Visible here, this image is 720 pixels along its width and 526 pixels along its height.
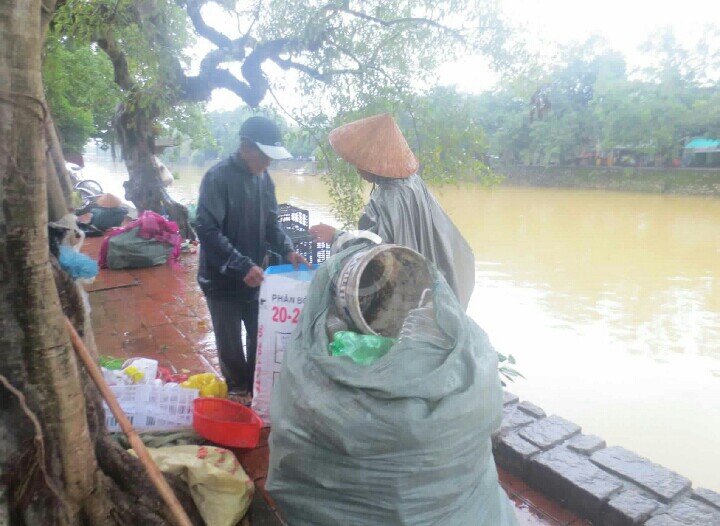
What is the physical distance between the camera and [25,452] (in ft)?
4.53

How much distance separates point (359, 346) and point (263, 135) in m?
1.17

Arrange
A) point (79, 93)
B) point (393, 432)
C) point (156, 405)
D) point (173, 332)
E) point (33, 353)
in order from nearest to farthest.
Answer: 1. point (33, 353)
2. point (393, 432)
3. point (156, 405)
4. point (173, 332)
5. point (79, 93)

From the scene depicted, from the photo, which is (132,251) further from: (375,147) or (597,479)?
(597,479)

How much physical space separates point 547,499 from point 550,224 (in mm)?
13213

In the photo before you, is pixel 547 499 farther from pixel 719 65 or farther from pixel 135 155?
pixel 719 65

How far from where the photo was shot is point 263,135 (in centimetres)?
240

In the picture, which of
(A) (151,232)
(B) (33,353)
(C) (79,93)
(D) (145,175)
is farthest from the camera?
(C) (79,93)

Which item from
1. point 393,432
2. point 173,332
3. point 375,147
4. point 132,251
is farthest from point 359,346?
point 132,251

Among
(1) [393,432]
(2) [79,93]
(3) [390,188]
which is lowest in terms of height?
(1) [393,432]

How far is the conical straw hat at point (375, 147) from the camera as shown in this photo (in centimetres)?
232

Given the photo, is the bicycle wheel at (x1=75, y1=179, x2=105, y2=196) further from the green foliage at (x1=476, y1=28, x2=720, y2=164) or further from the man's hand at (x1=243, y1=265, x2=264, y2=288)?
the green foliage at (x1=476, y1=28, x2=720, y2=164)

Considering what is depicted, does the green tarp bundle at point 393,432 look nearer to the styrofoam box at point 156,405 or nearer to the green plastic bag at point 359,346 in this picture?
the green plastic bag at point 359,346

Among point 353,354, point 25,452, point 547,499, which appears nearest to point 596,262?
point 547,499

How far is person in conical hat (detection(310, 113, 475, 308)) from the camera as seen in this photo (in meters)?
2.31
